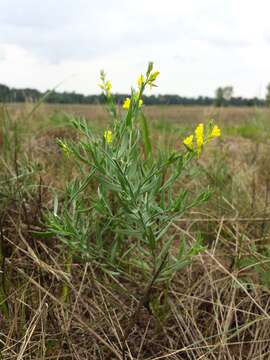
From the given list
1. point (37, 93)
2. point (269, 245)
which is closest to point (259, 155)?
point (269, 245)

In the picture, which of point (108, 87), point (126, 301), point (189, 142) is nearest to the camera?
point (189, 142)

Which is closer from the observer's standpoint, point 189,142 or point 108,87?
point 189,142

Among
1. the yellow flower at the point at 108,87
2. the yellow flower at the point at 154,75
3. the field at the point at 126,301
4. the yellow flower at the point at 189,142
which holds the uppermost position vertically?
the yellow flower at the point at 154,75

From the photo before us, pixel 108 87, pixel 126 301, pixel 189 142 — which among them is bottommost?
pixel 126 301

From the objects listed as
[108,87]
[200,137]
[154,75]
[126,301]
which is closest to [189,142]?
[200,137]

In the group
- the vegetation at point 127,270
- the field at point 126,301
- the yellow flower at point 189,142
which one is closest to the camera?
the yellow flower at point 189,142

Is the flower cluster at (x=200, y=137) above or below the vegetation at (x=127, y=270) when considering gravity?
above

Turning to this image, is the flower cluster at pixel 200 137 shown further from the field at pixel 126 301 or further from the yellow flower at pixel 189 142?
the field at pixel 126 301

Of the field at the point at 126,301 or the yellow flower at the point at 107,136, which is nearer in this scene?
the yellow flower at the point at 107,136

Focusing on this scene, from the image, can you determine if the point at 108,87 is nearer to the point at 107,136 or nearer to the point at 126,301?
the point at 107,136

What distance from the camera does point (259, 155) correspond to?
297cm

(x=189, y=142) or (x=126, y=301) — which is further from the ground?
(x=189, y=142)

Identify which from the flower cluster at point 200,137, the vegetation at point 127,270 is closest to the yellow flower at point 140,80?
the vegetation at point 127,270

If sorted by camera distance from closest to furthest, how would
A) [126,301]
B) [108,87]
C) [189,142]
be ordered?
[189,142], [108,87], [126,301]
